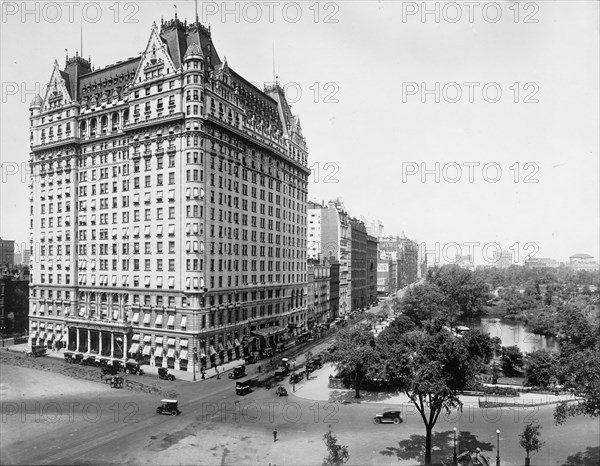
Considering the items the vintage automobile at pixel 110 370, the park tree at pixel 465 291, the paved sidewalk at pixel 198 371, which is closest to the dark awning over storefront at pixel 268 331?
the paved sidewalk at pixel 198 371

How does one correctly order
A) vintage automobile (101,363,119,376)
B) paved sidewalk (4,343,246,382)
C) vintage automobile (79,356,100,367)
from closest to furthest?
1. vintage automobile (101,363,119,376)
2. paved sidewalk (4,343,246,382)
3. vintage automobile (79,356,100,367)

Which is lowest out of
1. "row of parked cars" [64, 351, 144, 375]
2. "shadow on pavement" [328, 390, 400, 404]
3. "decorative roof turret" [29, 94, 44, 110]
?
"shadow on pavement" [328, 390, 400, 404]

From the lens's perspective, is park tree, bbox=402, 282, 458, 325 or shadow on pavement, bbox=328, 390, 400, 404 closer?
shadow on pavement, bbox=328, 390, 400, 404

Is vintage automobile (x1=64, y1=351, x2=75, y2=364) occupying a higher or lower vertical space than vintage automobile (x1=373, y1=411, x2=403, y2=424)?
lower

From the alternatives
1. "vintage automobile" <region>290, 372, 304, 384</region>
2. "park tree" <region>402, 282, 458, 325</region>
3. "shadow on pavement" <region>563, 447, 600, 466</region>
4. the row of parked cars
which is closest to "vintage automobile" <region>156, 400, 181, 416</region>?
"vintage automobile" <region>290, 372, 304, 384</region>

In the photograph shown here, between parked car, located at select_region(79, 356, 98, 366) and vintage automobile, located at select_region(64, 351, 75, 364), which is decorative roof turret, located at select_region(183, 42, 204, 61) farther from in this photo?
vintage automobile, located at select_region(64, 351, 75, 364)

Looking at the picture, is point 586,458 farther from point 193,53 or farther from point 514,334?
point 514,334

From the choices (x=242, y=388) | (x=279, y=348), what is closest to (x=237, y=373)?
(x=242, y=388)
